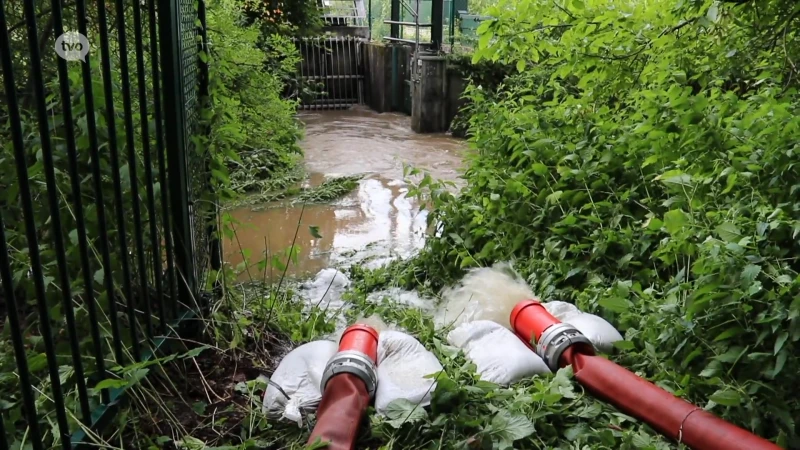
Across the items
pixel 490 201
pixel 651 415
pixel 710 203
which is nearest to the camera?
pixel 651 415

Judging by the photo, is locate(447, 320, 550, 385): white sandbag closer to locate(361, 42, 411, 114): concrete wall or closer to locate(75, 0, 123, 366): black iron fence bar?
locate(75, 0, 123, 366): black iron fence bar

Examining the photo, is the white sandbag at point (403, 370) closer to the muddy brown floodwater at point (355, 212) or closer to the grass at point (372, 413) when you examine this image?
the grass at point (372, 413)

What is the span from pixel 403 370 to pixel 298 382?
0.42m

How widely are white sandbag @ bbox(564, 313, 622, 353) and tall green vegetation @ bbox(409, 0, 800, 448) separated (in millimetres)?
76

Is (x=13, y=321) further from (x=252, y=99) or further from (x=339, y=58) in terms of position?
(x=339, y=58)

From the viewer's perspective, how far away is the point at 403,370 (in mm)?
2723

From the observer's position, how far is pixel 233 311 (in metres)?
3.07

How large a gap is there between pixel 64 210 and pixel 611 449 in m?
2.08

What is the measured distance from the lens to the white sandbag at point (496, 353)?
2797mm

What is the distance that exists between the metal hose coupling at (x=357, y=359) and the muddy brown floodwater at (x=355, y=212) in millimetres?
703

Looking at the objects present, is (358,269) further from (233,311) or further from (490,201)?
(233,311)

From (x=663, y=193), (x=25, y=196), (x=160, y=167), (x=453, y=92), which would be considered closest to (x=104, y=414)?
(x=25, y=196)

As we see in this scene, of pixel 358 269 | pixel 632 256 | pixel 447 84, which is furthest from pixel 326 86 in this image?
pixel 632 256

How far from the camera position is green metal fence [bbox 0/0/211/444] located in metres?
1.72
